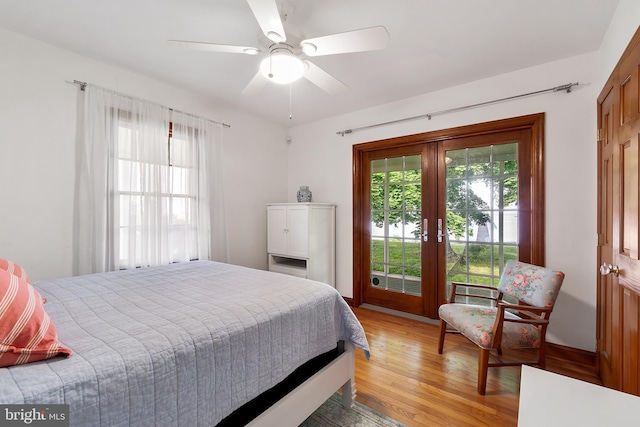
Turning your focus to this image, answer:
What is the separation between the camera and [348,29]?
6.31ft

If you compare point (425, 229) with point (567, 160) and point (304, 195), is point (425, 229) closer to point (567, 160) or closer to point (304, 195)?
point (567, 160)

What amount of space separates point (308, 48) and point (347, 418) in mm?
2225

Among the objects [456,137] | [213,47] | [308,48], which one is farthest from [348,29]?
[456,137]

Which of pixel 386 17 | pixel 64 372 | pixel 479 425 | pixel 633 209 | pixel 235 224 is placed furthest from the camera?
pixel 235 224

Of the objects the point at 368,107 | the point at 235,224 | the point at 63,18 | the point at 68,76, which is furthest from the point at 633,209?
the point at 68,76

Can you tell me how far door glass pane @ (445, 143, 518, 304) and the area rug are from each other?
1747 millimetres

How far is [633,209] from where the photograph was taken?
1295mm

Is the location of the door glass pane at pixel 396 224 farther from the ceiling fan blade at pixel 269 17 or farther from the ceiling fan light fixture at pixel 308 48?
the ceiling fan blade at pixel 269 17

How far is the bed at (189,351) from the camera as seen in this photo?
78 centimetres

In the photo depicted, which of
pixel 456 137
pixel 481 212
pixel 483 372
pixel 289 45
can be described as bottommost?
pixel 483 372

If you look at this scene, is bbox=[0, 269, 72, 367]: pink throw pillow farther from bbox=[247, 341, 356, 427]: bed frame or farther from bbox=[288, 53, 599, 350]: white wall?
bbox=[288, 53, 599, 350]: white wall

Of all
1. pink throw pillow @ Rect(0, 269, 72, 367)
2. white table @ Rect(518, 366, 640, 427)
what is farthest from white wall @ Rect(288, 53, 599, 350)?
pink throw pillow @ Rect(0, 269, 72, 367)

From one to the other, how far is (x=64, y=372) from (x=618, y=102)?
9.25 ft

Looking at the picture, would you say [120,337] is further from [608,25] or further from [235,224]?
[608,25]
